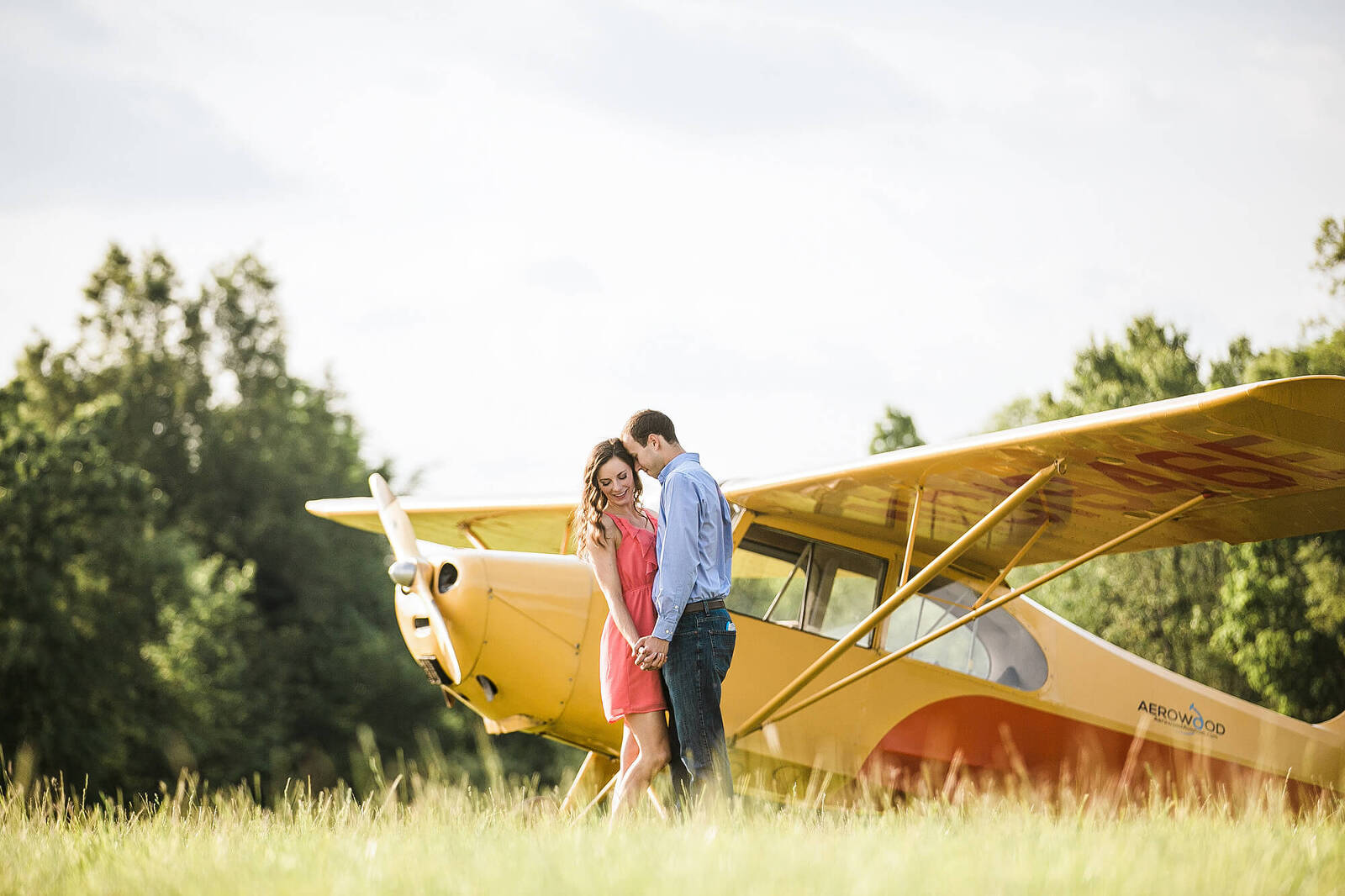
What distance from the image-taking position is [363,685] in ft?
114

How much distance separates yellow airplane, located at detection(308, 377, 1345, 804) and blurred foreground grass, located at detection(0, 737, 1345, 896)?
137cm

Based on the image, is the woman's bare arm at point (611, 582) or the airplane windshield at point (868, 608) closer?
the woman's bare arm at point (611, 582)

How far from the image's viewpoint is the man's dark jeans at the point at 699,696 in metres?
4.11

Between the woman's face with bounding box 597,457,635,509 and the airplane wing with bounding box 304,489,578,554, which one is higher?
the woman's face with bounding box 597,457,635,509

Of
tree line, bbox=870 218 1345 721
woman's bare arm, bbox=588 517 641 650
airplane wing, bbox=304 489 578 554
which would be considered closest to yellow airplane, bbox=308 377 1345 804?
airplane wing, bbox=304 489 578 554

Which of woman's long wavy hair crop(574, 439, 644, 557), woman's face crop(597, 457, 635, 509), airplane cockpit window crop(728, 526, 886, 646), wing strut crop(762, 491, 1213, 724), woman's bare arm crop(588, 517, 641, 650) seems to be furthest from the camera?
airplane cockpit window crop(728, 526, 886, 646)

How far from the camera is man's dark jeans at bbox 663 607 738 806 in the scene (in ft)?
13.5

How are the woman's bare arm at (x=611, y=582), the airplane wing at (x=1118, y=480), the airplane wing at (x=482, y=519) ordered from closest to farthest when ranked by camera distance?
the woman's bare arm at (x=611, y=582), the airplane wing at (x=1118, y=480), the airplane wing at (x=482, y=519)

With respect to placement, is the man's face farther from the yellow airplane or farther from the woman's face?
the yellow airplane

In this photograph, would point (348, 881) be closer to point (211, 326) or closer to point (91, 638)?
point (91, 638)

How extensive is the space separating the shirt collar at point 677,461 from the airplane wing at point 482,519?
353 centimetres

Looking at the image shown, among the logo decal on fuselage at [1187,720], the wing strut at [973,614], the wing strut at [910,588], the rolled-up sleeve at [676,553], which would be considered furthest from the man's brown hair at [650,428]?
the logo decal on fuselage at [1187,720]

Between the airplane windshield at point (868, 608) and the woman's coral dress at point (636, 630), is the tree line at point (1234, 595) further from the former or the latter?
the woman's coral dress at point (636, 630)

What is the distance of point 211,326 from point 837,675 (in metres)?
37.7
